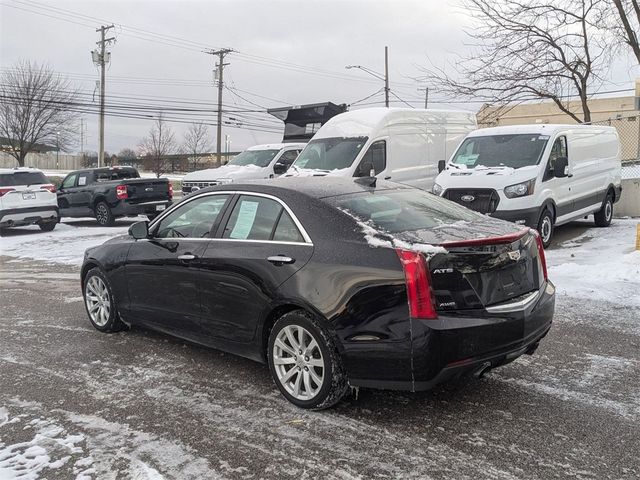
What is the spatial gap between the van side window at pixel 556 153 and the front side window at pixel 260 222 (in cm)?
701

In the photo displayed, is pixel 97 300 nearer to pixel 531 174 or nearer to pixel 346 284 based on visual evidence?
pixel 346 284

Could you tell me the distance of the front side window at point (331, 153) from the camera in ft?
39.6

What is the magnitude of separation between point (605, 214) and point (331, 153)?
606cm

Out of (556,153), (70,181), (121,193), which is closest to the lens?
(556,153)

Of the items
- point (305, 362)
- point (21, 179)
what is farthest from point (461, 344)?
point (21, 179)

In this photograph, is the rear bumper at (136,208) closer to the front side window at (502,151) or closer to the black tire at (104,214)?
the black tire at (104,214)

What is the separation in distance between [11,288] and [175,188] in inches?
1118

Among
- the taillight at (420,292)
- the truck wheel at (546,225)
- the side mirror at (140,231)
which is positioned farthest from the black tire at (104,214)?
the taillight at (420,292)

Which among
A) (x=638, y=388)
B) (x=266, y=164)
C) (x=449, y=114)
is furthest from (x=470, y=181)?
(x=266, y=164)

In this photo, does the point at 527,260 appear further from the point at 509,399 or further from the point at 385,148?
the point at 385,148

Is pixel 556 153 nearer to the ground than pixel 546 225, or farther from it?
farther from it

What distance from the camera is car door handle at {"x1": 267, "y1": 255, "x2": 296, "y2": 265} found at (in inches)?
158

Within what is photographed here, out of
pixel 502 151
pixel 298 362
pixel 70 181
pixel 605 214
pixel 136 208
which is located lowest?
pixel 298 362

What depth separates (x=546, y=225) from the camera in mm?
10242
